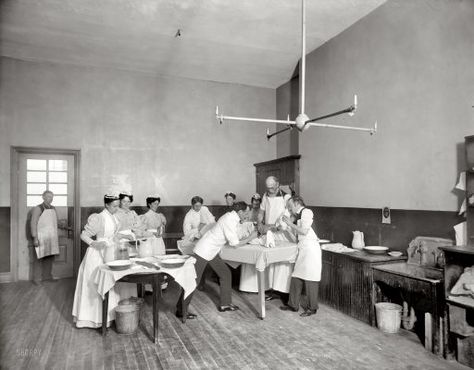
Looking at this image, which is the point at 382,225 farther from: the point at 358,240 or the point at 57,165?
the point at 57,165

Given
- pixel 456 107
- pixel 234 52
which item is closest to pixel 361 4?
pixel 456 107

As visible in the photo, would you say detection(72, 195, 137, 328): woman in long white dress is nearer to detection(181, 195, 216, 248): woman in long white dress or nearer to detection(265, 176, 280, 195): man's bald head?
detection(181, 195, 216, 248): woman in long white dress

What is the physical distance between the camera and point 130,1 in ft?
17.9

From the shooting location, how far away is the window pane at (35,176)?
7617 mm

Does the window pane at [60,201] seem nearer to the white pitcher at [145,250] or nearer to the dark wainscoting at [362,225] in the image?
the dark wainscoting at [362,225]

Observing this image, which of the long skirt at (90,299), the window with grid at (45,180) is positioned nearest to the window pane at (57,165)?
the window with grid at (45,180)

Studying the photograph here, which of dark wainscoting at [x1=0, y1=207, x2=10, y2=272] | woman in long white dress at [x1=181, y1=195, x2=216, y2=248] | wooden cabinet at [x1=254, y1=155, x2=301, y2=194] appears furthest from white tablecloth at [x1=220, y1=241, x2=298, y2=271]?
dark wainscoting at [x1=0, y1=207, x2=10, y2=272]

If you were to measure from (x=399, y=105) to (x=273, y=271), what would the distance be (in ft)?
10.1

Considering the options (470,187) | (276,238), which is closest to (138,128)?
(276,238)

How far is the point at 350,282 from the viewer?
5082 millimetres

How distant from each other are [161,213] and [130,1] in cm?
436

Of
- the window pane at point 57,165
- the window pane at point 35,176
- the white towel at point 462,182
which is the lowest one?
the white towel at point 462,182

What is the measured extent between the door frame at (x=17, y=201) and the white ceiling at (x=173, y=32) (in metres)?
1.85

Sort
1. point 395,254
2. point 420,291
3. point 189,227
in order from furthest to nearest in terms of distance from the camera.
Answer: point 189,227
point 395,254
point 420,291
